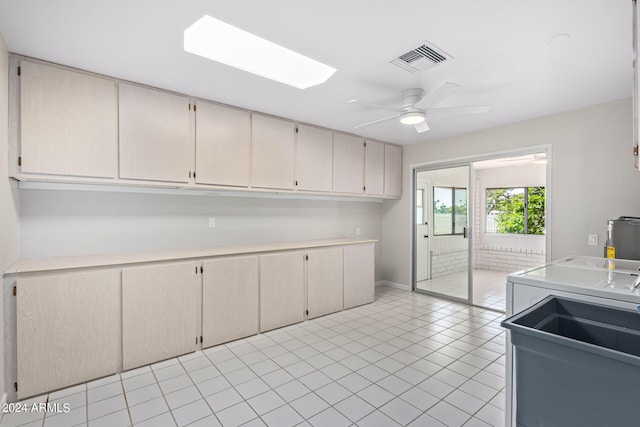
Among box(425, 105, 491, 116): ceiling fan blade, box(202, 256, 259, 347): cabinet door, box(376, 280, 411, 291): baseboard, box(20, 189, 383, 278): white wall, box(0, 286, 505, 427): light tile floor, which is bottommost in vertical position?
box(0, 286, 505, 427): light tile floor

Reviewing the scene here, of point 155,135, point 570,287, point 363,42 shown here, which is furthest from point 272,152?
point 570,287

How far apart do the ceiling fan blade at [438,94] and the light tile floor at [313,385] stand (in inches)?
90.6

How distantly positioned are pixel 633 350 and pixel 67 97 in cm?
377

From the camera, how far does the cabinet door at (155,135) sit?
2719 millimetres

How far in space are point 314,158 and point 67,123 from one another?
2.56 meters

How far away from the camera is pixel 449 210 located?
4.97 m

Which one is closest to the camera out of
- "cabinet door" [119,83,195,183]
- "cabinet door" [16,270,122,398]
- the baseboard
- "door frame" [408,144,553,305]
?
"cabinet door" [16,270,122,398]

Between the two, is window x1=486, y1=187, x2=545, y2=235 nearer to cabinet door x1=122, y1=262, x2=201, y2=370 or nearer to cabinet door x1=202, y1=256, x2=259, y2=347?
cabinet door x1=202, y1=256, x2=259, y2=347

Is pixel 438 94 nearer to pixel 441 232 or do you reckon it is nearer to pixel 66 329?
pixel 441 232

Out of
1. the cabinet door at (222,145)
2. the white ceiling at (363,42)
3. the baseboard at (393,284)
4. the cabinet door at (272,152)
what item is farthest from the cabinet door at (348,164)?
the baseboard at (393,284)

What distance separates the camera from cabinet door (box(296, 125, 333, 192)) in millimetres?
3986

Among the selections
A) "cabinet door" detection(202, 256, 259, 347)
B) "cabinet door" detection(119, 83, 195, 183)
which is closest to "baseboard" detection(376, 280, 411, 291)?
"cabinet door" detection(202, 256, 259, 347)

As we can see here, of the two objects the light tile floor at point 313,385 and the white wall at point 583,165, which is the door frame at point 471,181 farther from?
the light tile floor at point 313,385

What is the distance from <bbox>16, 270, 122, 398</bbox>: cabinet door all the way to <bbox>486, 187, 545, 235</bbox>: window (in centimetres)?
742
